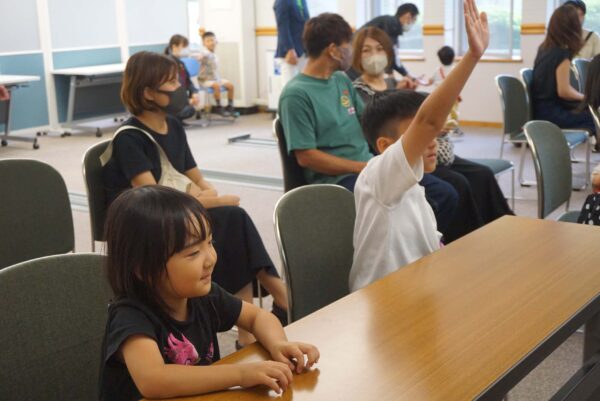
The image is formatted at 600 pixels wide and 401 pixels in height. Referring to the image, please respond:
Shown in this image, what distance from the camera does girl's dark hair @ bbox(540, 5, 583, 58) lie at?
510 cm

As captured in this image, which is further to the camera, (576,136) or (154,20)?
(154,20)

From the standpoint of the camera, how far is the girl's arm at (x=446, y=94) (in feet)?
5.77

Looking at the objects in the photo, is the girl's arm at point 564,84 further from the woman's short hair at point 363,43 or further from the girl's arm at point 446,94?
the girl's arm at point 446,94

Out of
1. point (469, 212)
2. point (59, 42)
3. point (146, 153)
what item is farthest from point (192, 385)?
point (59, 42)

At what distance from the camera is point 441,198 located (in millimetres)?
3232

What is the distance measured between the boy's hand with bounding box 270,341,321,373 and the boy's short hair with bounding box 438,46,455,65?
659 cm

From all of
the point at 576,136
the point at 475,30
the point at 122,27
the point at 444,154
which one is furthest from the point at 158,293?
the point at 122,27

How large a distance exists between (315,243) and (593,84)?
6.69 ft

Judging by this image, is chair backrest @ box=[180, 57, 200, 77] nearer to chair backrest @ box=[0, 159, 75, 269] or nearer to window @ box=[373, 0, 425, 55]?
window @ box=[373, 0, 425, 55]

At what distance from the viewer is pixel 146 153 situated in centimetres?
294

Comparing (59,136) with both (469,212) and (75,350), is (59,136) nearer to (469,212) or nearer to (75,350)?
(469,212)

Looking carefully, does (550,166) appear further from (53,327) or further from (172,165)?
(53,327)

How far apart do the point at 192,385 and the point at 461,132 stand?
22.3 feet

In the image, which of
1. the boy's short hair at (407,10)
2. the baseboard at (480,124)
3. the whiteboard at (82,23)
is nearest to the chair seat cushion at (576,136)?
the boy's short hair at (407,10)
